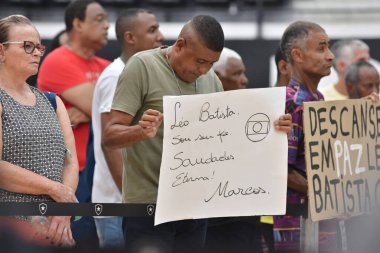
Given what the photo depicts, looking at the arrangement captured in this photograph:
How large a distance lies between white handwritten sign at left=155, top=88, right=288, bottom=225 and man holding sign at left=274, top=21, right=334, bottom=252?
0.37m

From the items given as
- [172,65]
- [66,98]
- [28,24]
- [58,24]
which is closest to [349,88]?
[66,98]

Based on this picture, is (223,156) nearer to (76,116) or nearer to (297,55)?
(297,55)

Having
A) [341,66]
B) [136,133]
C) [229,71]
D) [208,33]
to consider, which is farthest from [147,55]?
[341,66]

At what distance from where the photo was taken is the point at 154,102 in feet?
16.6

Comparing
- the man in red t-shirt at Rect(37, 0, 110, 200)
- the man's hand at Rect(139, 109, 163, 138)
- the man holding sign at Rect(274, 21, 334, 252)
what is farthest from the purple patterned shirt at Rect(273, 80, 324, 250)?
the man in red t-shirt at Rect(37, 0, 110, 200)

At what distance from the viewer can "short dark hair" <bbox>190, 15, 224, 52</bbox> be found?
16.4 feet

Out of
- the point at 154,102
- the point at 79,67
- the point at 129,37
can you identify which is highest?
the point at 129,37

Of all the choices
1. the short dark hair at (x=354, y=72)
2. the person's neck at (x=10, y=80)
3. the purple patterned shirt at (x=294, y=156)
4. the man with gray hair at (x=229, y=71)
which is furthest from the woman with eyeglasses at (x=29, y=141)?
the short dark hair at (x=354, y=72)

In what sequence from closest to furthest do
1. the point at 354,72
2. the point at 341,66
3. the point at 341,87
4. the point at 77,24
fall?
the point at 77,24, the point at 354,72, the point at 341,87, the point at 341,66

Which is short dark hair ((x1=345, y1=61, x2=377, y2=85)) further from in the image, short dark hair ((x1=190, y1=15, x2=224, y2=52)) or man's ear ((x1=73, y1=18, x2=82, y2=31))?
short dark hair ((x1=190, y1=15, x2=224, y2=52))

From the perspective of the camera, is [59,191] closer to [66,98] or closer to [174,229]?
[174,229]

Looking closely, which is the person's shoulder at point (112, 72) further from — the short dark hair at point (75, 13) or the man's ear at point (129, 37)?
the short dark hair at point (75, 13)

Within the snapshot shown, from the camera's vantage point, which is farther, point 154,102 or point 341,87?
point 341,87

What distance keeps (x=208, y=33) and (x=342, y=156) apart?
100 cm
